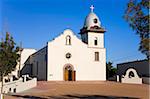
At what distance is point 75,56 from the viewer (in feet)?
149

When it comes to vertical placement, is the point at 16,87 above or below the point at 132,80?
below

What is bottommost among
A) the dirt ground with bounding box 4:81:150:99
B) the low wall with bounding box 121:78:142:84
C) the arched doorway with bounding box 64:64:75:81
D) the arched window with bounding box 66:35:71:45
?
the dirt ground with bounding box 4:81:150:99

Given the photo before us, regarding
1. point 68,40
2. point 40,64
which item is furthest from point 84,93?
point 40,64

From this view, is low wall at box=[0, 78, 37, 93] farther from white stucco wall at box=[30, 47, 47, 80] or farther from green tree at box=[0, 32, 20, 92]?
white stucco wall at box=[30, 47, 47, 80]

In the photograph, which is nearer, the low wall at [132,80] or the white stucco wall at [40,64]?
the low wall at [132,80]

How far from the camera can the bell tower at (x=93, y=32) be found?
4728cm

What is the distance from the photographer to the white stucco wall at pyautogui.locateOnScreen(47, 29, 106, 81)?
43969 mm

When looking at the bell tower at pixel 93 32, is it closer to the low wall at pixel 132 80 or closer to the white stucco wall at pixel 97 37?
the white stucco wall at pixel 97 37

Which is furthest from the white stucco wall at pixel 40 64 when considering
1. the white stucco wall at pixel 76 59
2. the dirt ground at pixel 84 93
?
the dirt ground at pixel 84 93

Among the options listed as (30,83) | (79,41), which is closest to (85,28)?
(79,41)

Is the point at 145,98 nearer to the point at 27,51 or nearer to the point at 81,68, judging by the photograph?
the point at 81,68

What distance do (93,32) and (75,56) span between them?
486 cm

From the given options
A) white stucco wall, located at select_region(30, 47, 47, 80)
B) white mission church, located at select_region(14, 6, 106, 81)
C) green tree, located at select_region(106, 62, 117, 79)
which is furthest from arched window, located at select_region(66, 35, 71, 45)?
green tree, located at select_region(106, 62, 117, 79)

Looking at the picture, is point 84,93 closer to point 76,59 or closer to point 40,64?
point 76,59
